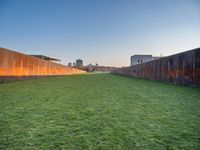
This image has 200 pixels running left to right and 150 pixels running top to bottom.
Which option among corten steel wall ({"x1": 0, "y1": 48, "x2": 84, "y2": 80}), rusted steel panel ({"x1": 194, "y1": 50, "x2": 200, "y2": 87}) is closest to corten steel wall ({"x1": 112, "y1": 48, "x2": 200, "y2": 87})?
rusted steel panel ({"x1": 194, "y1": 50, "x2": 200, "y2": 87})

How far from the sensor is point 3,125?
214 centimetres

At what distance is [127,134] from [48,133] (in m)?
0.80

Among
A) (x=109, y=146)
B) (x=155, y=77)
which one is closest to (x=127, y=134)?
(x=109, y=146)

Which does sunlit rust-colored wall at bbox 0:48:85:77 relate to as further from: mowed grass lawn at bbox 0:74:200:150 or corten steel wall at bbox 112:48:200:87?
corten steel wall at bbox 112:48:200:87

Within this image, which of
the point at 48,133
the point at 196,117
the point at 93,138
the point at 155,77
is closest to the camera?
the point at 93,138

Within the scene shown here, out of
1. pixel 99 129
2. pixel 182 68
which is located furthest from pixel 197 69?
pixel 99 129

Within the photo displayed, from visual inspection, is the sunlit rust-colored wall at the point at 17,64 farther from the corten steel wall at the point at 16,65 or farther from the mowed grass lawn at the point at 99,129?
the mowed grass lawn at the point at 99,129

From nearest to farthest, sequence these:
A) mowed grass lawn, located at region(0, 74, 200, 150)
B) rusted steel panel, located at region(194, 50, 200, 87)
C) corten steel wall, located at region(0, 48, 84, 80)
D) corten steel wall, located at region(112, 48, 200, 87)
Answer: mowed grass lawn, located at region(0, 74, 200, 150) < rusted steel panel, located at region(194, 50, 200, 87) < corten steel wall, located at region(112, 48, 200, 87) < corten steel wall, located at region(0, 48, 84, 80)

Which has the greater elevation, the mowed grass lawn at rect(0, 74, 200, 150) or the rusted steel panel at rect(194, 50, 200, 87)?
the rusted steel panel at rect(194, 50, 200, 87)

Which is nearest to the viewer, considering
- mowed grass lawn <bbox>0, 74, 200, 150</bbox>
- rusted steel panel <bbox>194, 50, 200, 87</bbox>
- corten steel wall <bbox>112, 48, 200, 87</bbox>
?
mowed grass lawn <bbox>0, 74, 200, 150</bbox>

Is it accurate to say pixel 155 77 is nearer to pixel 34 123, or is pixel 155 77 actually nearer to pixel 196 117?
pixel 196 117

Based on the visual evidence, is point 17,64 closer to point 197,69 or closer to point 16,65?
point 16,65

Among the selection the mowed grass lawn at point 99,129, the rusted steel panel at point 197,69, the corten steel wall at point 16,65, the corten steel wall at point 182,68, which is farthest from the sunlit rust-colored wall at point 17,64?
the rusted steel panel at point 197,69

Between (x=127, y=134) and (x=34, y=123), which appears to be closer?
(x=127, y=134)
